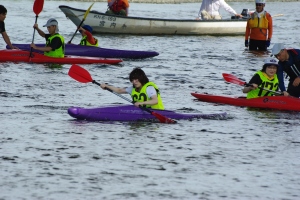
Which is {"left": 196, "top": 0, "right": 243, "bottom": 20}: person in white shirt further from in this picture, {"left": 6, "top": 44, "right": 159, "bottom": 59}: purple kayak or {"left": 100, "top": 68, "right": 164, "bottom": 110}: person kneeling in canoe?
{"left": 100, "top": 68, "right": 164, "bottom": 110}: person kneeling in canoe

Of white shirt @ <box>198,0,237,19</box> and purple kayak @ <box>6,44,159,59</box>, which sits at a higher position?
white shirt @ <box>198,0,237,19</box>

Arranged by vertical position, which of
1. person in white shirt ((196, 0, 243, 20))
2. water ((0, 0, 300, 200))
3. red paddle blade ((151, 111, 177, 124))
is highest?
person in white shirt ((196, 0, 243, 20))

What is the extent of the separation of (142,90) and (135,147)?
131 centimetres

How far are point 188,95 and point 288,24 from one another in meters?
23.1

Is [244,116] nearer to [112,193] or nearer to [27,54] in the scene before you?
[112,193]

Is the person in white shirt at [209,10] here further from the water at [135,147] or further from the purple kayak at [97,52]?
the water at [135,147]

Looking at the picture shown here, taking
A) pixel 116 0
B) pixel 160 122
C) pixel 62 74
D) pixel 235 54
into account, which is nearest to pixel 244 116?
pixel 160 122

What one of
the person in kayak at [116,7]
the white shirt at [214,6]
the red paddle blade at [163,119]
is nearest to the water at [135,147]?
the red paddle blade at [163,119]

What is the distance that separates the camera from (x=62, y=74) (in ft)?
61.8

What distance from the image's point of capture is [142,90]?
12.6m

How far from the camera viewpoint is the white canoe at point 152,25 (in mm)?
28516

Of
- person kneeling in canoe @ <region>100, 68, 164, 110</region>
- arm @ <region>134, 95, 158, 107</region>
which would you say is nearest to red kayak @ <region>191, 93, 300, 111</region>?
person kneeling in canoe @ <region>100, 68, 164, 110</region>

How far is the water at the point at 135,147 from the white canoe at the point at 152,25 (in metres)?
8.99

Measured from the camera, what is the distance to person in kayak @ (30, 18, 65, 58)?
18.9m
